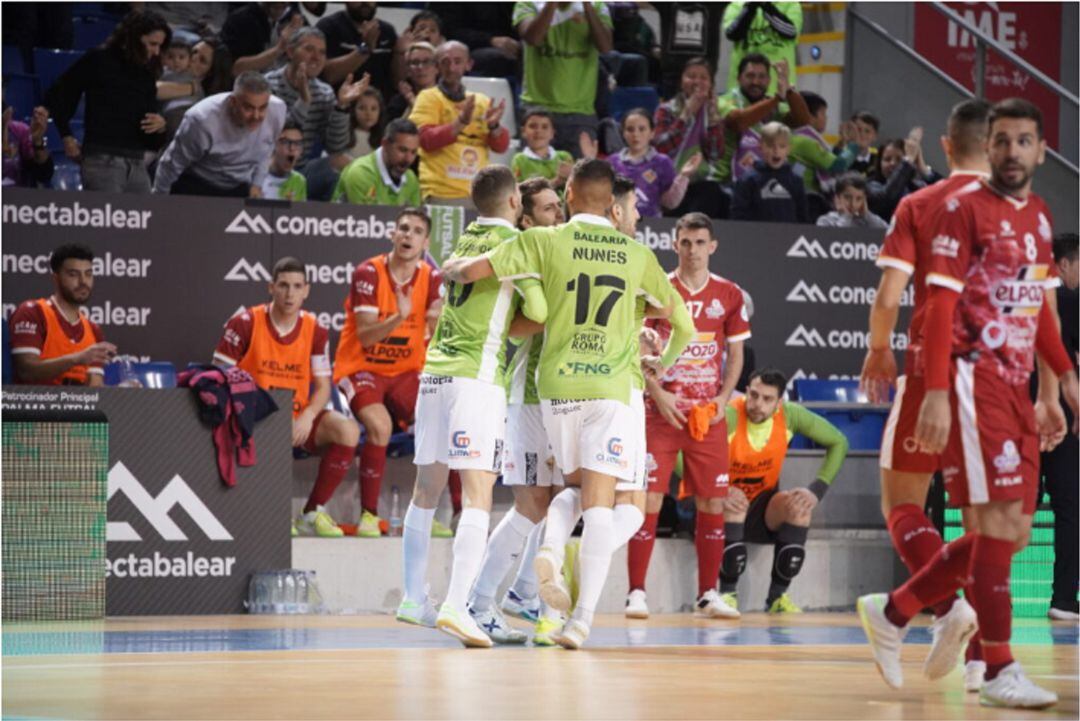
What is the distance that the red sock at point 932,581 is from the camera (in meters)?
6.47

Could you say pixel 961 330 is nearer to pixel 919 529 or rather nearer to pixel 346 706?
pixel 919 529

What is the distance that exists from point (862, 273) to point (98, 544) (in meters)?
6.83

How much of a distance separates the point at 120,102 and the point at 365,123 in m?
2.48

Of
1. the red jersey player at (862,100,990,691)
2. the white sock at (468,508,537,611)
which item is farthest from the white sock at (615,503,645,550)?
the red jersey player at (862,100,990,691)

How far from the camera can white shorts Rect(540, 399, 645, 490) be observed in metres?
8.31

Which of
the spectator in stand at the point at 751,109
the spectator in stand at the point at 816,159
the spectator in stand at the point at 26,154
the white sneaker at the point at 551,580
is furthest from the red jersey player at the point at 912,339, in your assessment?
the spectator in stand at the point at 816,159

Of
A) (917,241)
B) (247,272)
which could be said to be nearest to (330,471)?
(247,272)

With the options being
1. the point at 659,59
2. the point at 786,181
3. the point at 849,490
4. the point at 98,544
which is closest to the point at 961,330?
the point at 98,544

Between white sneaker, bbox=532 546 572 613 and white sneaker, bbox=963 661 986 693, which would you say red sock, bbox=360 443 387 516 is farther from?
white sneaker, bbox=963 661 986 693

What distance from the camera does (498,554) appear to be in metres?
9.08

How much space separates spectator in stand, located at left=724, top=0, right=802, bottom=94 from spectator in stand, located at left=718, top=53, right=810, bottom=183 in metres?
0.50

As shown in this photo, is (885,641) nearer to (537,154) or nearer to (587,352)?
(587,352)

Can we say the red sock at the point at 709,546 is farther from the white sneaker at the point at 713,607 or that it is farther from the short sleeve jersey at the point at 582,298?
the short sleeve jersey at the point at 582,298

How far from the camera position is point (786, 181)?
1497 centimetres
